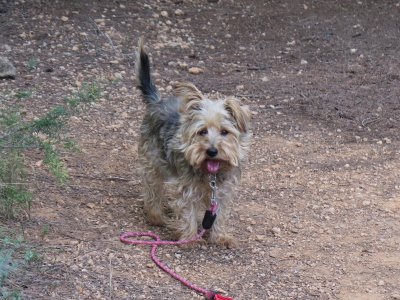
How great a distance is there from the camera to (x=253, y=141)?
7.56m

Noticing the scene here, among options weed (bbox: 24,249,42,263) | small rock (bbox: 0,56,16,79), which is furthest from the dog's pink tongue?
small rock (bbox: 0,56,16,79)

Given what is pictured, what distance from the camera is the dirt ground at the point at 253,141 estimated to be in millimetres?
5051

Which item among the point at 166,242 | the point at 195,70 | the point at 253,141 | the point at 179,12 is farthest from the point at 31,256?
the point at 179,12

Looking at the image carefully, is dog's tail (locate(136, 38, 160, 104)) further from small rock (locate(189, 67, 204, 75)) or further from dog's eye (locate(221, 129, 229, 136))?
small rock (locate(189, 67, 204, 75))

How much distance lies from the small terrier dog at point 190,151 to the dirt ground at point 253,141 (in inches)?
9.1

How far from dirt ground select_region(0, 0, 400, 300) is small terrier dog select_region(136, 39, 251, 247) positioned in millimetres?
230

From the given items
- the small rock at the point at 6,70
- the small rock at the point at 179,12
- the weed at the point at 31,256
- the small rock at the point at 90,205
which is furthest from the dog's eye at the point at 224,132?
the small rock at the point at 179,12

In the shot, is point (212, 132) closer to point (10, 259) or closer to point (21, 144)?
point (21, 144)

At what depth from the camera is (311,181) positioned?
6.73 metres

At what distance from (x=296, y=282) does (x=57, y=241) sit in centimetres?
172

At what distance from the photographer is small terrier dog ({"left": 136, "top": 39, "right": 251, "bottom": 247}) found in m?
5.12

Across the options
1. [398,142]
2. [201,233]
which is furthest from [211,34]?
[201,233]

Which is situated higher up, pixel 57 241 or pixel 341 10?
pixel 341 10

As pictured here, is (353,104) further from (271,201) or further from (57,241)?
(57,241)
